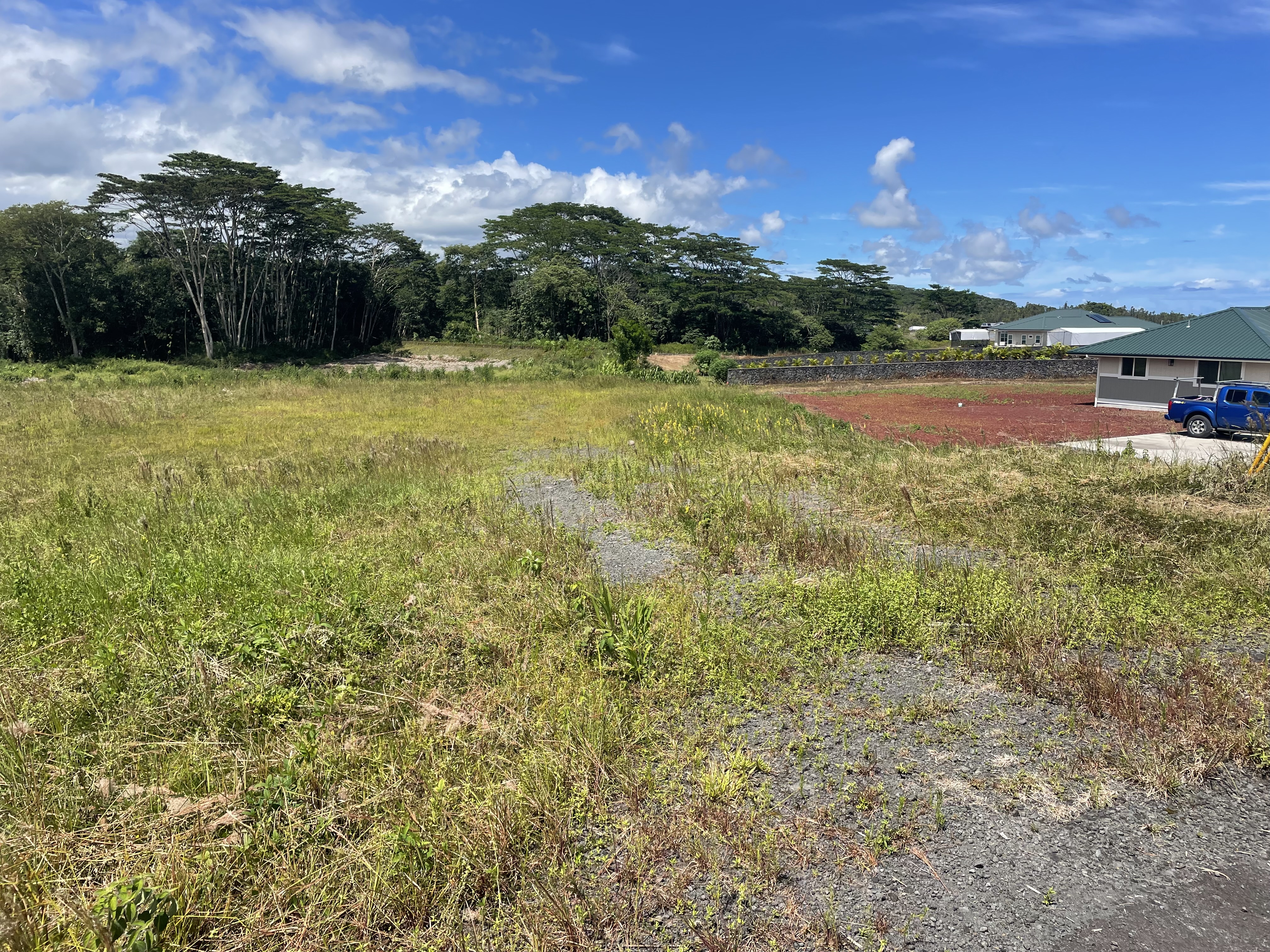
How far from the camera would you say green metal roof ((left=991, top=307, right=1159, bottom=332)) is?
180 feet

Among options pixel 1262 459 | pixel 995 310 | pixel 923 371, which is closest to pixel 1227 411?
pixel 1262 459

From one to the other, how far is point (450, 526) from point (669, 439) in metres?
6.81

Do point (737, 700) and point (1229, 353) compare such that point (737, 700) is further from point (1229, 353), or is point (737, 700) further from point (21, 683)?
point (1229, 353)

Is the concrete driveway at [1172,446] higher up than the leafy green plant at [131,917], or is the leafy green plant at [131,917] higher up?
the concrete driveway at [1172,446]

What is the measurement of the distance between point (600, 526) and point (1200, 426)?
51.7 ft

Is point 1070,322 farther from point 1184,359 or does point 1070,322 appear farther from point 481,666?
point 481,666

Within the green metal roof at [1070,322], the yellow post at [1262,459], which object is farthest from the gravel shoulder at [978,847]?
the green metal roof at [1070,322]

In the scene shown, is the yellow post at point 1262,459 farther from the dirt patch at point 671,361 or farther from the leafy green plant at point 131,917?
the dirt patch at point 671,361

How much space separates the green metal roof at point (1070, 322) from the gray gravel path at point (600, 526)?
Result: 187 ft

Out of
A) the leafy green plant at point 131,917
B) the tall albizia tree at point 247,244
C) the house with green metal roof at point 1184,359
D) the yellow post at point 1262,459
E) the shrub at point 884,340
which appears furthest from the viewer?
the shrub at point 884,340

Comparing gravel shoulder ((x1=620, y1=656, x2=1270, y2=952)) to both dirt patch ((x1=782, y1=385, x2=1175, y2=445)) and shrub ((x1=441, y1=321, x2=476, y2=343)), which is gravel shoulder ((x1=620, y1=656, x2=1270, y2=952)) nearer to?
dirt patch ((x1=782, y1=385, x2=1175, y2=445))

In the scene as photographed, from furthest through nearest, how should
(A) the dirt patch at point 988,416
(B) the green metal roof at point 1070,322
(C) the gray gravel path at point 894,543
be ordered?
(B) the green metal roof at point 1070,322, (A) the dirt patch at point 988,416, (C) the gray gravel path at point 894,543

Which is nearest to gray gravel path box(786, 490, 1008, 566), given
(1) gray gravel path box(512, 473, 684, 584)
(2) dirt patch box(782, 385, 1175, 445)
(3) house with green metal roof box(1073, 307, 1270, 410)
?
(1) gray gravel path box(512, 473, 684, 584)

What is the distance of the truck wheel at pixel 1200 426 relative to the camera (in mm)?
16406
